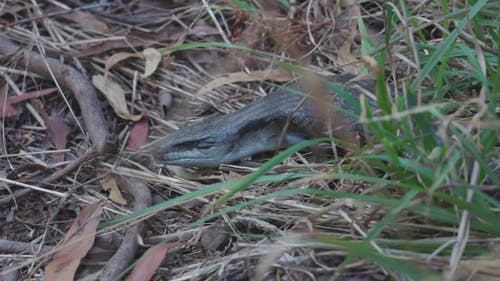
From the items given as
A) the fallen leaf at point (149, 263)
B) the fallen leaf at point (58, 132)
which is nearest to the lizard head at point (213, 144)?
the fallen leaf at point (58, 132)

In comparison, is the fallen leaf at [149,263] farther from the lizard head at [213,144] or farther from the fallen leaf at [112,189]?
the lizard head at [213,144]

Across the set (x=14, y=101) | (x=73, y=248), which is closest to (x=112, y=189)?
(x=73, y=248)

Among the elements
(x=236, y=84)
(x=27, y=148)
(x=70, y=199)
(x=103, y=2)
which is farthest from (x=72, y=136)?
(x=103, y=2)

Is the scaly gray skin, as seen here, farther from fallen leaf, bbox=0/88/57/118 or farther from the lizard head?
fallen leaf, bbox=0/88/57/118

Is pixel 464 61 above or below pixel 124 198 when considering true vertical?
above

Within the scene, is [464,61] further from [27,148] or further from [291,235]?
[27,148]

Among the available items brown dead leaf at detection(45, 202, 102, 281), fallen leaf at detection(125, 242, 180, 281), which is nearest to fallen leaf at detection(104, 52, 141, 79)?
brown dead leaf at detection(45, 202, 102, 281)

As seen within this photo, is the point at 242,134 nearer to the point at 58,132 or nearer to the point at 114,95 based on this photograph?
the point at 114,95
